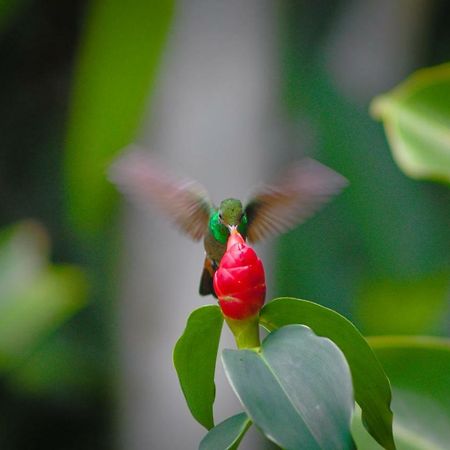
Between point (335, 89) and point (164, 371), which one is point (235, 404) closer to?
point (164, 371)

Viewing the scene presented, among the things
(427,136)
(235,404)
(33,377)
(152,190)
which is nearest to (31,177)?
(33,377)

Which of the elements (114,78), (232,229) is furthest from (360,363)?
(114,78)

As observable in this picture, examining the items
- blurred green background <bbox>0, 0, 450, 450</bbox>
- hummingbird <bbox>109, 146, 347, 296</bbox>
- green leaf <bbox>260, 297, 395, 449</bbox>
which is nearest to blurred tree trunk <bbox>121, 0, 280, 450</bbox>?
blurred green background <bbox>0, 0, 450, 450</bbox>

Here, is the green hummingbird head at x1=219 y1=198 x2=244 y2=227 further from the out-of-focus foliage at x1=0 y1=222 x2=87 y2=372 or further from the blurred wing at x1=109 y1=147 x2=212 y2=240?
the out-of-focus foliage at x1=0 y1=222 x2=87 y2=372

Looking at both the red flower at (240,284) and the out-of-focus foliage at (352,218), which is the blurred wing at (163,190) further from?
the out-of-focus foliage at (352,218)

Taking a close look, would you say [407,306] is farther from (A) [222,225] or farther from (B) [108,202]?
(A) [222,225]

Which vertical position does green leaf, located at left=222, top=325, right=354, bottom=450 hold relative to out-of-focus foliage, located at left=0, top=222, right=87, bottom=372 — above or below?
above

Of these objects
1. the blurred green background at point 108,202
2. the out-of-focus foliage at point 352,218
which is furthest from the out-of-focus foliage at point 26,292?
the out-of-focus foliage at point 352,218
